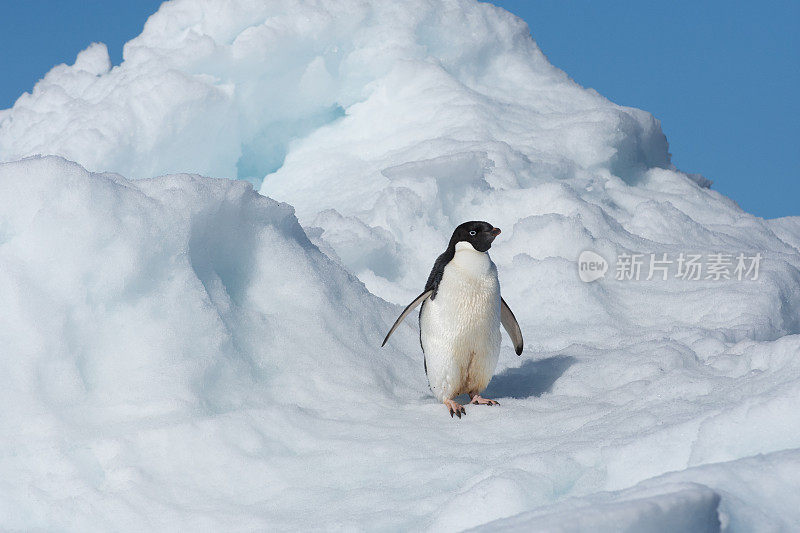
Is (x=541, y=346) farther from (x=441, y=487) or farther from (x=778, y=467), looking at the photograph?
(x=778, y=467)

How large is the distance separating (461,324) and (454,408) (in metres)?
0.32

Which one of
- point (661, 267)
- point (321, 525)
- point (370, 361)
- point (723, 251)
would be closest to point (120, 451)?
point (321, 525)

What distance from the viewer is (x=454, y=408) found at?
2.97 meters

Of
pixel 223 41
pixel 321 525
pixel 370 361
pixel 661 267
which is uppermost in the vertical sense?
pixel 223 41

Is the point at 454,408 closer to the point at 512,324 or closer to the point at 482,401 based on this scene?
the point at 482,401

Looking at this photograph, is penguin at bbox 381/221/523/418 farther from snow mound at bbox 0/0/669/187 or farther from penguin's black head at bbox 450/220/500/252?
snow mound at bbox 0/0/669/187

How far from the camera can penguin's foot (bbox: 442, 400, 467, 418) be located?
2939 mm

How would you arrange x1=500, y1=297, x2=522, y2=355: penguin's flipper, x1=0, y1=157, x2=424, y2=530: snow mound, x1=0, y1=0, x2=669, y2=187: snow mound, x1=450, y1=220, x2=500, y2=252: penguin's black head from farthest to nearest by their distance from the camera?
x1=0, y1=0, x2=669, y2=187: snow mound → x1=500, y1=297, x2=522, y2=355: penguin's flipper → x1=450, y1=220, x2=500, y2=252: penguin's black head → x1=0, y1=157, x2=424, y2=530: snow mound

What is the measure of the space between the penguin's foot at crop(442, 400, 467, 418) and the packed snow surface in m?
0.08

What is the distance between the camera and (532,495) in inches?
76.1

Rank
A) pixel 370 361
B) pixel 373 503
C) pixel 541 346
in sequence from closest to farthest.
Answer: pixel 373 503 → pixel 370 361 → pixel 541 346

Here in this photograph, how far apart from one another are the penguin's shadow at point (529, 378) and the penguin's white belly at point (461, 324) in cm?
34

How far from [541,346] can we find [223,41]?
5.26 m

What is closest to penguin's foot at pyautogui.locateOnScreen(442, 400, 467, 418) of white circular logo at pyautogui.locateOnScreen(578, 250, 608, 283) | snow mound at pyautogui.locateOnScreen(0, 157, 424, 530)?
snow mound at pyautogui.locateOnScreen(0, 157, 424, 530)
